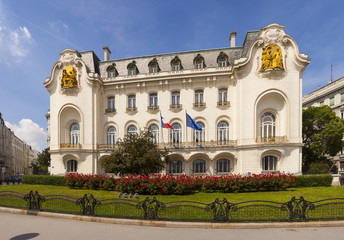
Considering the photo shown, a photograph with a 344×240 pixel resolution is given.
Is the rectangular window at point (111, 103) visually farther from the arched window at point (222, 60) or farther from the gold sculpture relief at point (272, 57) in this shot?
the gold sculpture relief at point (272, 57)

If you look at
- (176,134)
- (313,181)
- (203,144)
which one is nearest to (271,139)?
(313,181)

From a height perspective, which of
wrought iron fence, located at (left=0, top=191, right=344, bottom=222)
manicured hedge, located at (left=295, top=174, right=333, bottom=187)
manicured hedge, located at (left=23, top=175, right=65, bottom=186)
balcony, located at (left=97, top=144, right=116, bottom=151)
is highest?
balcony, located at (left=97, top=144, right=116, bottom=151)

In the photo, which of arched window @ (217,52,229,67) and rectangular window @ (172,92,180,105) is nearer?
arched window @ (217,52,229,67)

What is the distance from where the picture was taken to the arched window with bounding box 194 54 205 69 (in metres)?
24.3

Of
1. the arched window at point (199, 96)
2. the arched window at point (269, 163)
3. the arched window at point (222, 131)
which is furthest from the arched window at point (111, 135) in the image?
the arched window at point (269, 163)

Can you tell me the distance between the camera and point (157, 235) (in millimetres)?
6672

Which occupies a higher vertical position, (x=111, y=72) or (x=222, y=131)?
(x=111, y=72)

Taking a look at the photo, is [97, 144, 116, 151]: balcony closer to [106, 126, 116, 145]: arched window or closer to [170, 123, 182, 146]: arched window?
[106, 126, 116, 145]: arched window

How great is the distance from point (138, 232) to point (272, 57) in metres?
21.8

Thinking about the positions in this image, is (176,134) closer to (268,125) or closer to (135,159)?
(135,159)

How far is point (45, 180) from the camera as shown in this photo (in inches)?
876

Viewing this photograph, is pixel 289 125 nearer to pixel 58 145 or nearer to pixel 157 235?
pixel 157 235

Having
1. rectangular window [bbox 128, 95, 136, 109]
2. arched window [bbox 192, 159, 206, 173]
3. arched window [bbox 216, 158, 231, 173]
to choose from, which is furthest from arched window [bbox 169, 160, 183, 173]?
A: rectangular window [bbox 128, 95, 136, 109]

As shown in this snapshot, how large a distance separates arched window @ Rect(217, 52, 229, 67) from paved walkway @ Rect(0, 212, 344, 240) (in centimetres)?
2021
